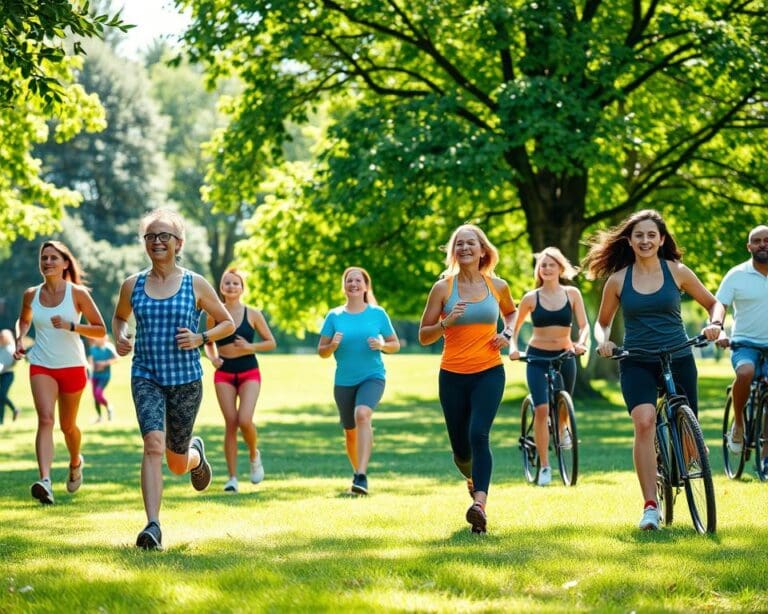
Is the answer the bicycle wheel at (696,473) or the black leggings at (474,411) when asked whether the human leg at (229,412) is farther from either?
the bicycle wheel at (696,473)

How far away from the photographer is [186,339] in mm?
7977

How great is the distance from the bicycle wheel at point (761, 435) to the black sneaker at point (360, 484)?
141 inches

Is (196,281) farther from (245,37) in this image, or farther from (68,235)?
(68,235)

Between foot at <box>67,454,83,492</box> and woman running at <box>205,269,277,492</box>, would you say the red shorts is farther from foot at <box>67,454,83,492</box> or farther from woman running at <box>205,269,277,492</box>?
woman running at <box>205,269,277,492</box>

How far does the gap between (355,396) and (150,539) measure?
4.48m

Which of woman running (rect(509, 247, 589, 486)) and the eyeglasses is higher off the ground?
the eyeglasses

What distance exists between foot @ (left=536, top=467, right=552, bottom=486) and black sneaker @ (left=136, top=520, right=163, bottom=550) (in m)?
→ 5.41

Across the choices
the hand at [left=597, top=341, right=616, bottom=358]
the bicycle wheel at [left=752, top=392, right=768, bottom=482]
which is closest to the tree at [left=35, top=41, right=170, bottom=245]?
the bicycle wheel at [left=752, top=392, right=768, bottom=482]

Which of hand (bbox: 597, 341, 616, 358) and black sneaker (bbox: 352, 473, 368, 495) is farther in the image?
black sneaker (bbox: 352, 473, 368, 495)

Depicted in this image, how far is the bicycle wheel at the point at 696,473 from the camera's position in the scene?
782cm

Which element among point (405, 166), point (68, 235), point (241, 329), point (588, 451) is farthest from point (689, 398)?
point (68, 235)

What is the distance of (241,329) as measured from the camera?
12398 mm

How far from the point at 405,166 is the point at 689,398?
14.2m

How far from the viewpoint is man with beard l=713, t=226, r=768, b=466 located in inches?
460
